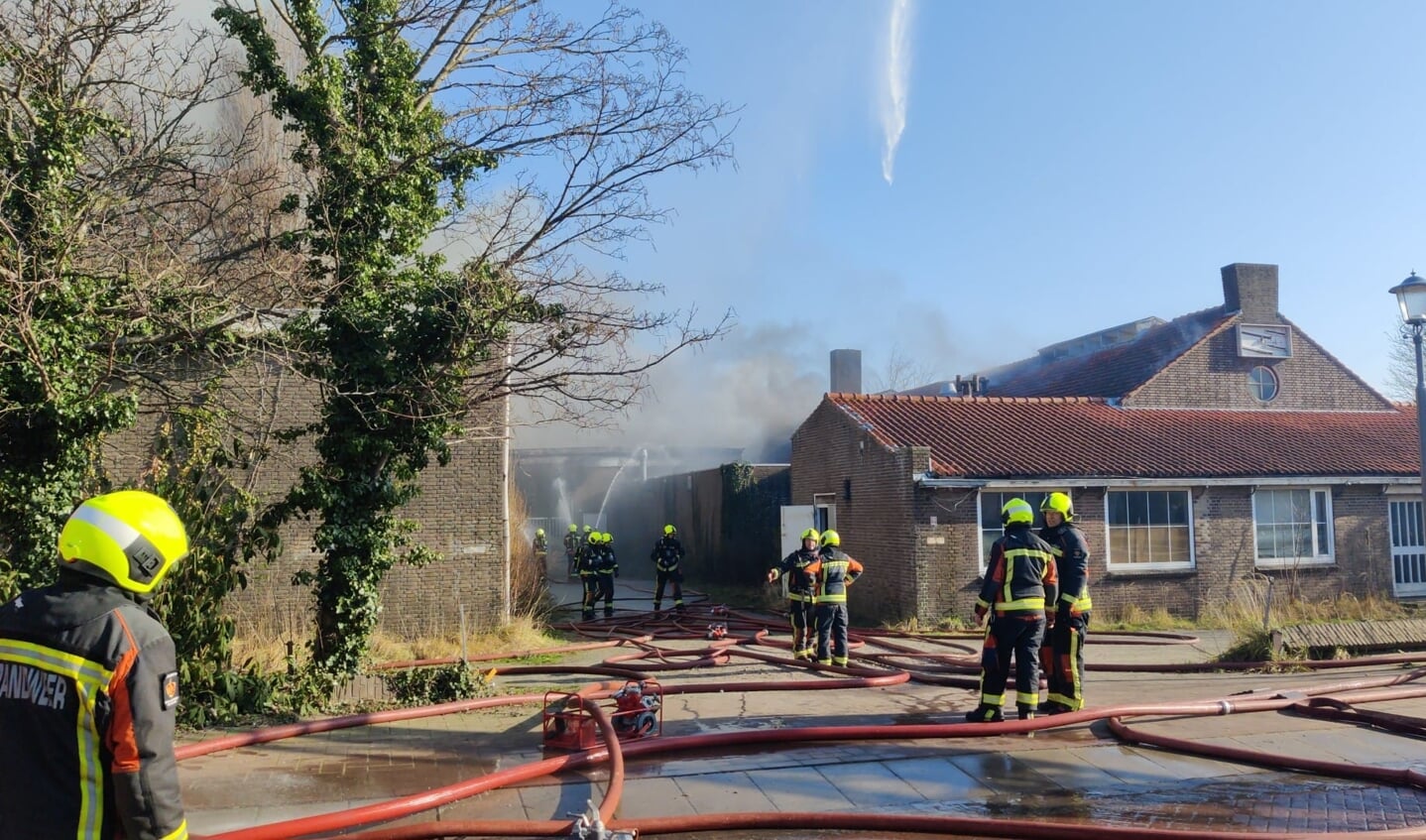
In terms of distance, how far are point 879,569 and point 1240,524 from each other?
6.29 metres

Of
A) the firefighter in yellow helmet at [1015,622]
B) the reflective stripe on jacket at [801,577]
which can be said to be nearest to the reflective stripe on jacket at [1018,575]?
the firefighter in yellow helmet at [1015,622]

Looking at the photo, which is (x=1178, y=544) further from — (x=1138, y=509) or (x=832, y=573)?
(x=832, y=573)

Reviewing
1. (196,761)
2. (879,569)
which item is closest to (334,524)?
(196,761)

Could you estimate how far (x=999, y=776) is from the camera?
6340 mm

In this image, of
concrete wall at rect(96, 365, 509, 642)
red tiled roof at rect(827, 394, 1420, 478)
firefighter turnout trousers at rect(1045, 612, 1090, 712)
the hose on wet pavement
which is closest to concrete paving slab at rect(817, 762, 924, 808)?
the hose on wet pavement

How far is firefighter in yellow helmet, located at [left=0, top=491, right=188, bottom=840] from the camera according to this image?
2703 millimetres

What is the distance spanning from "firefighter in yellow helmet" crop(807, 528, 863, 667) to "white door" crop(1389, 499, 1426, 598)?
13.0 m

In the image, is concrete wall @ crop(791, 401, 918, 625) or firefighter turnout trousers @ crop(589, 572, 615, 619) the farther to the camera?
firefighter turnout trousers @ crop(589, 572, 615, 619)

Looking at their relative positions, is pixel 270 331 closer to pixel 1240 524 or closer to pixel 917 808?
pixel 917 808

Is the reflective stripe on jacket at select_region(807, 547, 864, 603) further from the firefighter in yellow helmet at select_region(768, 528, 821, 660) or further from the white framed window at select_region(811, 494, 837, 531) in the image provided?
the white framed window at select_region(811, 494, 837, 531)

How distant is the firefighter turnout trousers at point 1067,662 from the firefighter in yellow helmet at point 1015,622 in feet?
1.13

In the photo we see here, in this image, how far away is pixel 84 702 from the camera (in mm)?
2713

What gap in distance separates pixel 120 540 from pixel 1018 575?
6155mm

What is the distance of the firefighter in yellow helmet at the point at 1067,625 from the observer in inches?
308
